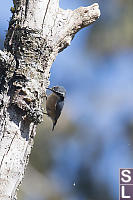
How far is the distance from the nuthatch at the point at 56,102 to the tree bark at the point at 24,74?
482 mm

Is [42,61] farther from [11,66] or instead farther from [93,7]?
[93,7]

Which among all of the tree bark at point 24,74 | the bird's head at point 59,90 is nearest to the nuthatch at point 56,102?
the bird's head at point 59,90

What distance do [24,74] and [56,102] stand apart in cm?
71

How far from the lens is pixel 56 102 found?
8.16 feet

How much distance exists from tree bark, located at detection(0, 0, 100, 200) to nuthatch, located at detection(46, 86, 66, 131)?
0.48m

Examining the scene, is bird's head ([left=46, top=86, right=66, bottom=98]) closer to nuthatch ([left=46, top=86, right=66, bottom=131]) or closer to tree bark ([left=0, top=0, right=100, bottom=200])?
nuthatch ([left=46, top=86, right=66, bottom=131])

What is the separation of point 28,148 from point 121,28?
3.81m

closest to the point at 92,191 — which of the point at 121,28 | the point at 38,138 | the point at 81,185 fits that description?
the point at 81,185

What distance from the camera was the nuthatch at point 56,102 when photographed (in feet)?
8.20

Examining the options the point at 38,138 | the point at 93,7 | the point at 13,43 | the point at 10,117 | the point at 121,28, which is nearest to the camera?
the point at 10,117

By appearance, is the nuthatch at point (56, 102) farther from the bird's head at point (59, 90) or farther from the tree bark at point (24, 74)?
the tree bark at point (24, 74)

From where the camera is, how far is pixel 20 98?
176 cm

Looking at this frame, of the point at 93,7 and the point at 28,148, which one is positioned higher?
the point at 93,7

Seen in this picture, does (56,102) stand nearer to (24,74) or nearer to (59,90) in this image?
(59,90)
